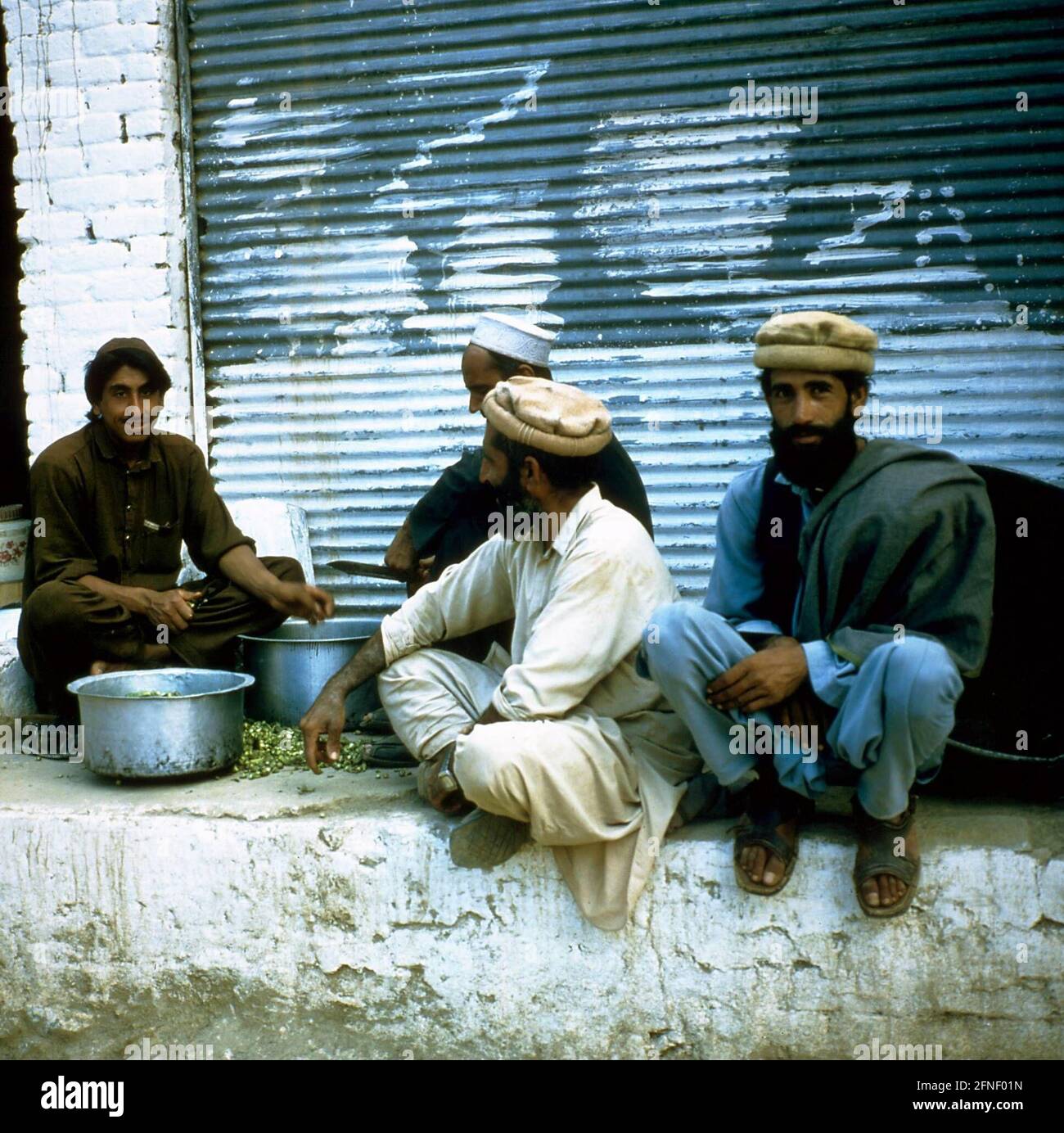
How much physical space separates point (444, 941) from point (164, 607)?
1.75m

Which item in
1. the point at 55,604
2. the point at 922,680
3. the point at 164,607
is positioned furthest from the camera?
the point at 164,607

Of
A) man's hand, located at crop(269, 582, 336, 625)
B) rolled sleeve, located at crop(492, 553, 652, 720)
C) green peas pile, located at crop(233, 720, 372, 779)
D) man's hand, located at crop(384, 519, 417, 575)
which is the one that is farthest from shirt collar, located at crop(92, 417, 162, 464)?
rolled sleeve, located at crop(492, 553, 652, 720)

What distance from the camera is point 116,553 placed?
4457mm

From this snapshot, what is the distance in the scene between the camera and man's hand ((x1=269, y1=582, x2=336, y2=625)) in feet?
13.6

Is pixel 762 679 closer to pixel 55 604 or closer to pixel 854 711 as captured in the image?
pixel 854 711

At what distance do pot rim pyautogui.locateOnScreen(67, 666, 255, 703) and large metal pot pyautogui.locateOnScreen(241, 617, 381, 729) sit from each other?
0.32 metres

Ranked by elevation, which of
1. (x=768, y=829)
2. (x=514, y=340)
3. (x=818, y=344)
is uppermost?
(x=514, y=340)

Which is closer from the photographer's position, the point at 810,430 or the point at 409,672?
the point at 810,430

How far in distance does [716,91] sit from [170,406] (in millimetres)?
2669

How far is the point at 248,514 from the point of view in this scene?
16.6 ft

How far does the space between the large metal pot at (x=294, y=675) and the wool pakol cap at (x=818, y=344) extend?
186cm

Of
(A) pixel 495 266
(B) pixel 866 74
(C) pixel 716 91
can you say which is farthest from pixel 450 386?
(B) pixel 866 74

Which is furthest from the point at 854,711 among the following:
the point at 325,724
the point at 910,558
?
the point at 325,724

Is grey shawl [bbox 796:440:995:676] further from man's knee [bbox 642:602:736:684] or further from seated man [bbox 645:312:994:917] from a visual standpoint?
man's knee [bbox 642:602:736:684]
